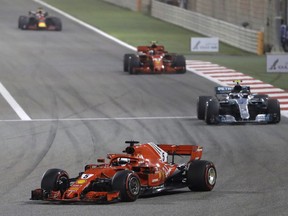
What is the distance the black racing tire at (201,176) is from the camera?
1781cm

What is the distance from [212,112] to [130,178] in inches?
472

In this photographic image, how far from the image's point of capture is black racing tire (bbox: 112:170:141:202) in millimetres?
16453

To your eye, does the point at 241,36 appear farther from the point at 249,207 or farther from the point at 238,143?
the point at 249,207

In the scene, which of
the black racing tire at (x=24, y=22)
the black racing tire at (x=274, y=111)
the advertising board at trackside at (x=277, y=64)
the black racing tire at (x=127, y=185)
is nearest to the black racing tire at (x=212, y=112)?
the black racing tire at (x=274, y=111)

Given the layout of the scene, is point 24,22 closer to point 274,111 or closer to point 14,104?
point 14,104

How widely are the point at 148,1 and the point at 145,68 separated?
30.4 metres

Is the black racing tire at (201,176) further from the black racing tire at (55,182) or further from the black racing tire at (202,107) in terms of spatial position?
the black racing tire at (202,107)

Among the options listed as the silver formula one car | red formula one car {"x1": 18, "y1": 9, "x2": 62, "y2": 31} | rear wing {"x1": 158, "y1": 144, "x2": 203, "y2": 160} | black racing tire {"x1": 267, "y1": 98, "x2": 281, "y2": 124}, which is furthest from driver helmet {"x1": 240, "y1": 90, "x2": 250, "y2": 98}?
red formula one car {"x1": 18, "y1": 9, "x2": 62, "y2": 31}

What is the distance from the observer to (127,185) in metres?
16.5

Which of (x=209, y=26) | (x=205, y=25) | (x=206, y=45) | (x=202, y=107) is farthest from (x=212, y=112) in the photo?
(x=205, y=25)

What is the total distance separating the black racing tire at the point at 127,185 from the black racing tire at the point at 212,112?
38.0 ft

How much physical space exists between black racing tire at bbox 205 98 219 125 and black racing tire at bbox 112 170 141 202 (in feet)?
38.0

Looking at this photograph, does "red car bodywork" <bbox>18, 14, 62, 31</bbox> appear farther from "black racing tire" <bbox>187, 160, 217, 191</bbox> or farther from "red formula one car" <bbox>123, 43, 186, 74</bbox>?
"black racing tire" <bbox>187, 160, 217, 191</bbox>

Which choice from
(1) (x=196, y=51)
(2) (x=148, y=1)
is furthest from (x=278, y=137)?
(2) (x=148, y=1)
